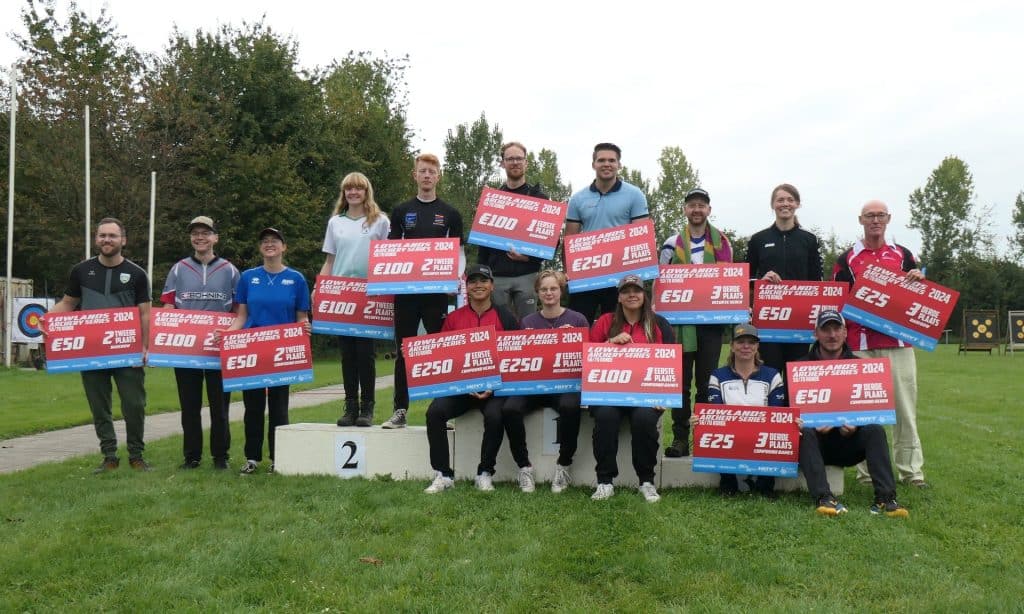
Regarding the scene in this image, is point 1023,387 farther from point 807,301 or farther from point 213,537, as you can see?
point 213,537

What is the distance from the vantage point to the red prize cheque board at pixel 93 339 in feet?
25.7

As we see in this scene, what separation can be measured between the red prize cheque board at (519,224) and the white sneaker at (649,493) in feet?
7.42

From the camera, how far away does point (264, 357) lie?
7.70 m

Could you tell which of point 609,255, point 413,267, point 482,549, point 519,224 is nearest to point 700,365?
point 609,255

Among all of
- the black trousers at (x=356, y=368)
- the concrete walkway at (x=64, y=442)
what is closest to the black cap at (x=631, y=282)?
the black trousers at (x=356, y=368)

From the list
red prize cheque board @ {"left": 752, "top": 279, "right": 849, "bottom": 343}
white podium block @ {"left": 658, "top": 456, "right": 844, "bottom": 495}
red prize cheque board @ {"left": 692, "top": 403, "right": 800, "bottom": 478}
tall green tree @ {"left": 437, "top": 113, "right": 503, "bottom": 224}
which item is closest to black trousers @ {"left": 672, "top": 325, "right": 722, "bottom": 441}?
red prize cheque board @ {"left": 752, "top": 279, "right": 849, "bottom": 343}

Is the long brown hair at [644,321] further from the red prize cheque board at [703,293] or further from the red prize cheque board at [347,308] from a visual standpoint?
the red prize cheque board at [347,308]

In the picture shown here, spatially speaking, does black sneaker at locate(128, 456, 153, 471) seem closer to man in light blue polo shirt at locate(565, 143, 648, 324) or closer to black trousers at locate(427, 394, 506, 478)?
black trousers at locate(427, 394, 506, 478)

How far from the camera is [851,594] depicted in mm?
4551

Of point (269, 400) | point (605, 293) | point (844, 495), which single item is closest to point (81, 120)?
point (269, 400)

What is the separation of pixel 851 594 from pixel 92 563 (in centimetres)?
455

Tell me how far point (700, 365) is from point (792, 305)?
990 mm

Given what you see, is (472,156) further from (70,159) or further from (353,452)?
(353,452)

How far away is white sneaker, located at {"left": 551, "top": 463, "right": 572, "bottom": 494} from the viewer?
22.5ft
